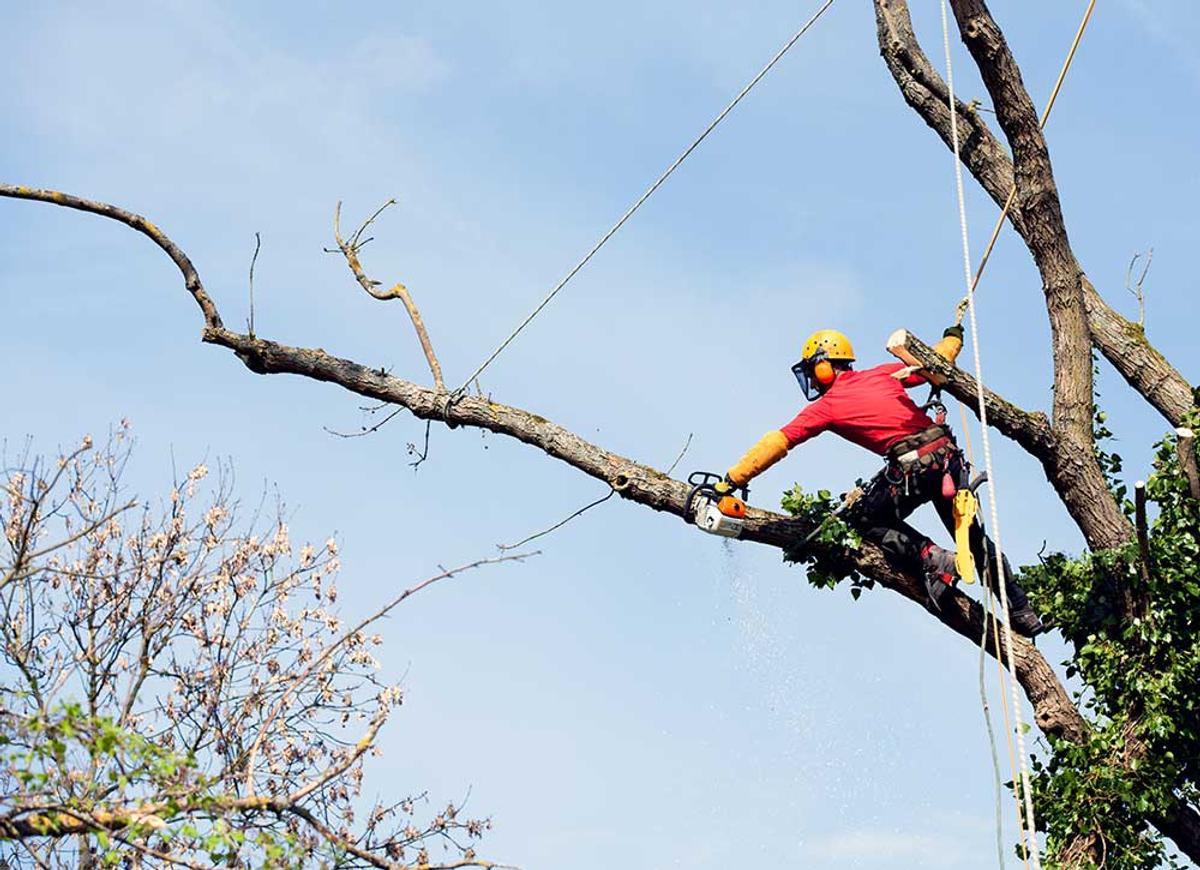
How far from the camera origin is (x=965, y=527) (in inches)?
353

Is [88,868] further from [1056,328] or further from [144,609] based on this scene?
[1056,328]

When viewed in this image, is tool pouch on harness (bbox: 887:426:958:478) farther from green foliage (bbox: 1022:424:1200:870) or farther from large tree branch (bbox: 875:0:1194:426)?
large tree branch (bbox: 875:0:1194:426)

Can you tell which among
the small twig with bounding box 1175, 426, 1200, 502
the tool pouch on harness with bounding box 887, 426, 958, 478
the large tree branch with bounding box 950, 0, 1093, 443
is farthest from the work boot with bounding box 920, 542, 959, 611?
the small twig with bounding box 1175, 426, 1200, 502

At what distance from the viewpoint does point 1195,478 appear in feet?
32.6

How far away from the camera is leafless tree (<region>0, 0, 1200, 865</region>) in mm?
9617

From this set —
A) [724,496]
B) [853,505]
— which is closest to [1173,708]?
[853,505]

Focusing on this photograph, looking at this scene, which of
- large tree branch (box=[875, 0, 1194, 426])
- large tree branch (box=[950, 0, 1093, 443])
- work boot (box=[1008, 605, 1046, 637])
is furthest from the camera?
large tree branch (box=[875, 0, 1194, 426])

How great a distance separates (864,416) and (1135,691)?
2454 mm

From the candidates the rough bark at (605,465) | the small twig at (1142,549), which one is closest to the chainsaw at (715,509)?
the rough bark at (605,465)

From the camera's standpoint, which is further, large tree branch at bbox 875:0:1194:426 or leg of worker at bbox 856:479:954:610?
large tree branch at bbox 875:0:1194:426

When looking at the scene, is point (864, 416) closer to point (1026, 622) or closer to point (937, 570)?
point (937, 570)

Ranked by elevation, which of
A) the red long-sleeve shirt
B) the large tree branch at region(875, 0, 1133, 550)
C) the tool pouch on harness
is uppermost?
the large tree branch at region(875, 0, 1133, 550)

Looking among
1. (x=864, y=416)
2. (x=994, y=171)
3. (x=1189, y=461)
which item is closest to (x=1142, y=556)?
(x=1189, y=461)

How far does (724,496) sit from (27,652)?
6.75 m
